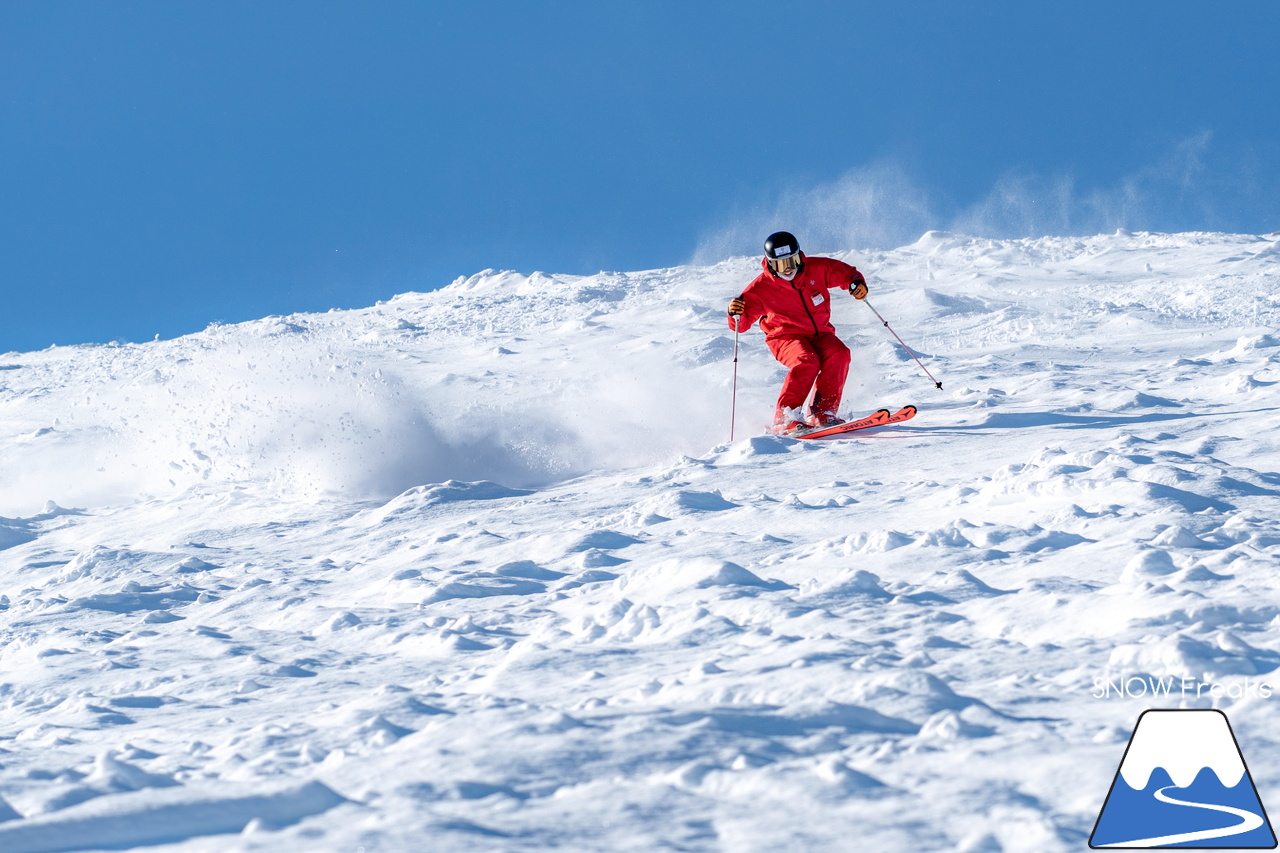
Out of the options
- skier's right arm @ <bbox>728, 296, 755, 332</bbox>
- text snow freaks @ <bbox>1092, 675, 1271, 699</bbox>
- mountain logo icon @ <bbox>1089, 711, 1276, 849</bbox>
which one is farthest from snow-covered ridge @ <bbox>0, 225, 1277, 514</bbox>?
mountain logo icon @ <bbox>1089, 711, 1276, 849</bbox>

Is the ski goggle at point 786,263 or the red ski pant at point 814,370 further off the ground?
the ski goggle at point 786,263

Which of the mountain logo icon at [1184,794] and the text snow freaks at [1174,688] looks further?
the text snow freaks at [1174,688]

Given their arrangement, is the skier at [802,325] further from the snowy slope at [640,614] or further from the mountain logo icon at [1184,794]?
the mountain logo icon at [1184,794]

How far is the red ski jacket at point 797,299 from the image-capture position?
8.73 metres

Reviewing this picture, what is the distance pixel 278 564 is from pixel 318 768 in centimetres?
377

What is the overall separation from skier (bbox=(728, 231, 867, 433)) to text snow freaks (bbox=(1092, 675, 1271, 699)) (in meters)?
5.87

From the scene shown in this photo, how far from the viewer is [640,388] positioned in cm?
1139

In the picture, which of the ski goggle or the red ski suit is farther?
the red ski suit

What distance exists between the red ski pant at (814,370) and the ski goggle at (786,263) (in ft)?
2.03

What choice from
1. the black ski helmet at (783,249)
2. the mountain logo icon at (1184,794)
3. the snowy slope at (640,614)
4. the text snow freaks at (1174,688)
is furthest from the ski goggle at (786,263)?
the mountain logo icon at (1184,794)

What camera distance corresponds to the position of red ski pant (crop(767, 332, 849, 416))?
8.66 m

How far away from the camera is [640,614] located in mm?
3996

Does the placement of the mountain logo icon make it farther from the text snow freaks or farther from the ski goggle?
the ski goggle

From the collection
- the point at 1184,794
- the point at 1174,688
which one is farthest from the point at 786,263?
the point at 1184,794
